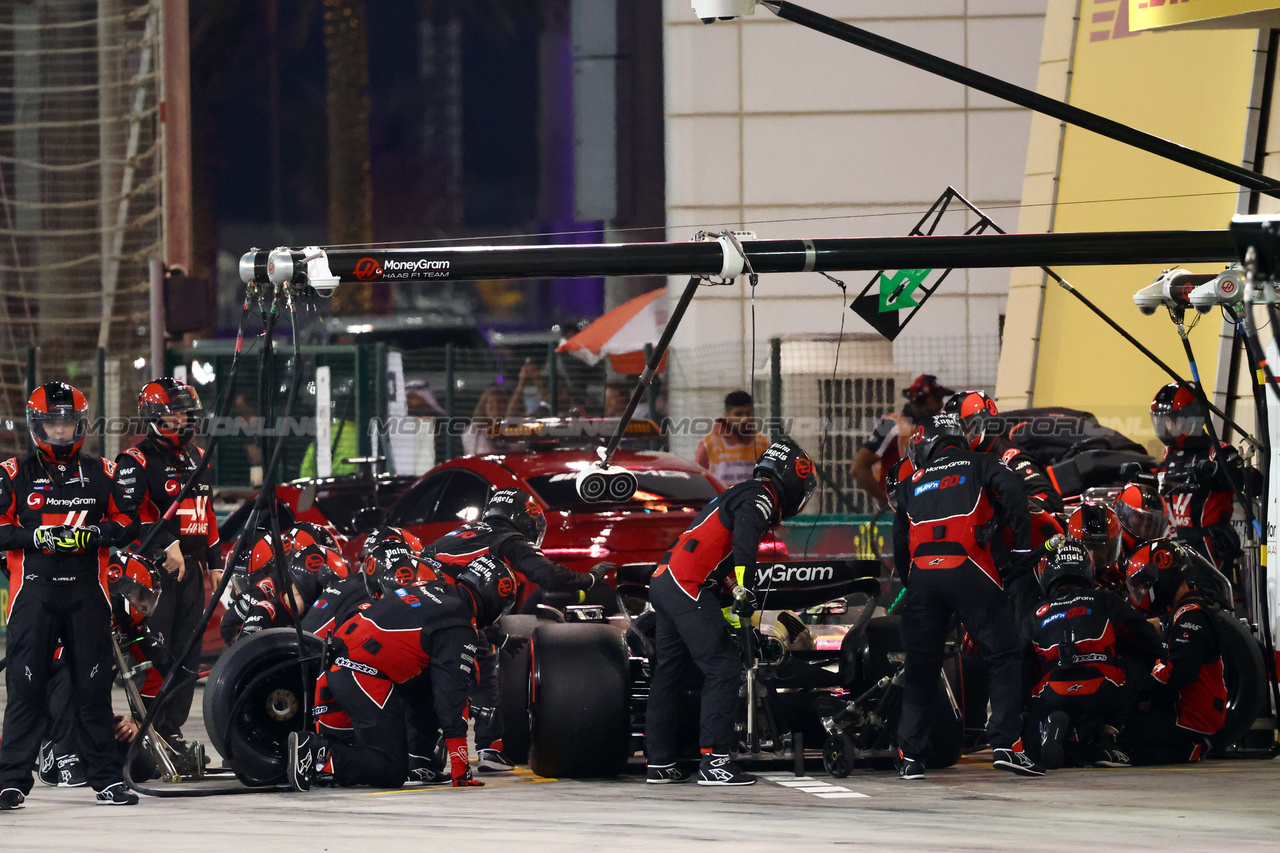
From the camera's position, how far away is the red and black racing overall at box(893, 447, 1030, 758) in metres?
8.99

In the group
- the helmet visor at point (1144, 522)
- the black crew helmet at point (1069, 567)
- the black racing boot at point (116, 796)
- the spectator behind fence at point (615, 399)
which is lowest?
the black racing boot at point (116, 796)

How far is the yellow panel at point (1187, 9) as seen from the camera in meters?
12.0

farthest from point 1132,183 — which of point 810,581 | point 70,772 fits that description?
point 70,772

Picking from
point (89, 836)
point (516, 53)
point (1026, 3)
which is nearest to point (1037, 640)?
point (89, 836)

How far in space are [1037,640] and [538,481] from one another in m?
3.94

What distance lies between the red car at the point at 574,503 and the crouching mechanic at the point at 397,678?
2687mm

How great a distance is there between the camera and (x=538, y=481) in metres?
12.1

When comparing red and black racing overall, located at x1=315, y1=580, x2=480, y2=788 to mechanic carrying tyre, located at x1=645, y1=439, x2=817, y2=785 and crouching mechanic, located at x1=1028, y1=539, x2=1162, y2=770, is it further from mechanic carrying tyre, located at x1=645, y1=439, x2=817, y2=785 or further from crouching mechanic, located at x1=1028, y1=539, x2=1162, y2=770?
crouching mechanic, located at x1=1028, y1=539, x2=1162, y2=770

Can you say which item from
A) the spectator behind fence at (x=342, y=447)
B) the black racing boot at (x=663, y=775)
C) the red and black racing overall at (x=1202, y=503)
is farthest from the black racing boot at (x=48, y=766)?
the spectator behind fence at (x=342, y=447)

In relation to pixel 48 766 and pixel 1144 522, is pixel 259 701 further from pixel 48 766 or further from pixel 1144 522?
pixel 1144 522

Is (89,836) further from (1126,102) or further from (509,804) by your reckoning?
(1126,102)

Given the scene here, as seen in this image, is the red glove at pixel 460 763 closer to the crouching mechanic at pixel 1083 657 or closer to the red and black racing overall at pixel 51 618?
the red and black racing overall at pixel 51 618

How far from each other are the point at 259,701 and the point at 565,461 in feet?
12.2

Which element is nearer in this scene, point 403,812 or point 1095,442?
point 403,812
